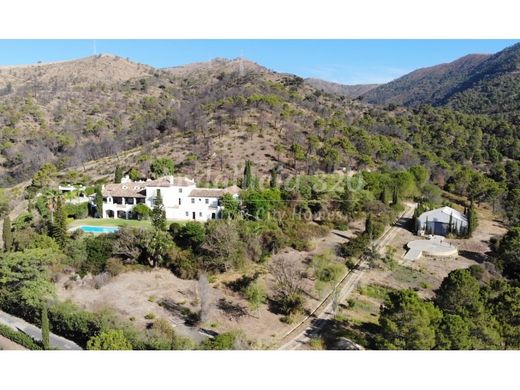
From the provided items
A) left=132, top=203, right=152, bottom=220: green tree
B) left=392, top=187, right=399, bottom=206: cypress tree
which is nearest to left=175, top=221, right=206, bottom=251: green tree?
left=132, top=203, right=152, bottom=220: green tree

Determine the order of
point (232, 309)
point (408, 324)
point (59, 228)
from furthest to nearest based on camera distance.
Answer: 1. point (59, 228)
2. point (232, 309)
3. point (408, 324)

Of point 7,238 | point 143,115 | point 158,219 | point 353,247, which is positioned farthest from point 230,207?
point 143,115

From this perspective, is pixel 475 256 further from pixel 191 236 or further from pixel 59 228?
pixel 59 228

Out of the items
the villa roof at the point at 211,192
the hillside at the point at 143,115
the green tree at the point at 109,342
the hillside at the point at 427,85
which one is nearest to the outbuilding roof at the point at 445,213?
the villa roof at the point at 211,192

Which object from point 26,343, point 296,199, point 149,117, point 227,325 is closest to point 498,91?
point 149,117

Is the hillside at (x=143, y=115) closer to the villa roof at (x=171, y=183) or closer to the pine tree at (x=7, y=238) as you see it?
the villa roof at (x=171, y=183)
